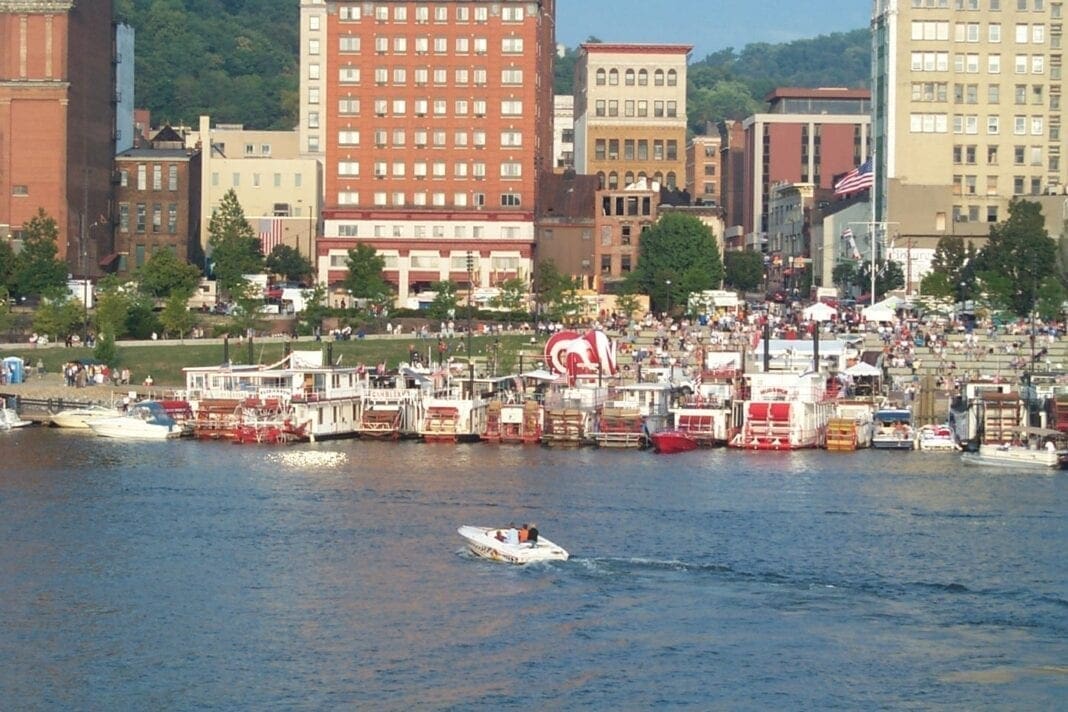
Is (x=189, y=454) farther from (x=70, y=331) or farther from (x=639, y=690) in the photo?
(x=639, y=690)

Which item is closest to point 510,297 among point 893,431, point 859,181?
point 859,181

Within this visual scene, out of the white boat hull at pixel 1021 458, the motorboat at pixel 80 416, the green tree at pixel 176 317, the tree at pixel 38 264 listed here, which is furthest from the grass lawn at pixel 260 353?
the white boat hull at pixel 1021 458

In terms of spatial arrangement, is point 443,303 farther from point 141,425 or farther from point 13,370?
point 141,425

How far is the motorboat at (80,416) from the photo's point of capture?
5290 inches

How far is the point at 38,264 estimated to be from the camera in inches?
7067

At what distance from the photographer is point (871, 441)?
131 m

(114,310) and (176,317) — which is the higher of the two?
(114,310)

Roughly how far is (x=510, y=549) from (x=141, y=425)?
53.7m

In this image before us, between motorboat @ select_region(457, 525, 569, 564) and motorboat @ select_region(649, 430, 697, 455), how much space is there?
4261 cm

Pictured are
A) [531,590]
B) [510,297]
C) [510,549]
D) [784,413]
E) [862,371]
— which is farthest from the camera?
[510,297]

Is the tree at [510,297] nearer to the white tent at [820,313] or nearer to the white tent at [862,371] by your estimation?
the white tent at [820,313]

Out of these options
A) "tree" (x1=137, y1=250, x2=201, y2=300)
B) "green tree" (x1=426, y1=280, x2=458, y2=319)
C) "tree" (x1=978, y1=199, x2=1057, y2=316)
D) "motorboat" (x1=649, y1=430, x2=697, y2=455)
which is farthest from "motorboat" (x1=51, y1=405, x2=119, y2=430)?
"tree" (x1=978, y1=199, x2=1057, y2=316)

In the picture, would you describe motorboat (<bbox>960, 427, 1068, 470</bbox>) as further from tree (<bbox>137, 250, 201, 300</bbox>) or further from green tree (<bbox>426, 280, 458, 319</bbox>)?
tree (<bbox>137, 250, 201, 300</bbox>)

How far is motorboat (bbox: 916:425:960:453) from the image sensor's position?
12875cm
